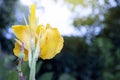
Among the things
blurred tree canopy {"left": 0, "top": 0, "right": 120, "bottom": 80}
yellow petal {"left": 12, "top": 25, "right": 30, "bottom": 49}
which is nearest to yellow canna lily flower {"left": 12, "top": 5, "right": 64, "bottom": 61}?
yellow petal {"left": 12, "top": 25, "right": 30, "bottom": 49}

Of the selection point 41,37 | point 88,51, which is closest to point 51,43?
point 41,37

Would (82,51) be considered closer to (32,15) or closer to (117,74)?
(117,74)

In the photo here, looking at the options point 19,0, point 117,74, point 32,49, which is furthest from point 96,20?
point 32,49

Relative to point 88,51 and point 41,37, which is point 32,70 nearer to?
point 41,37

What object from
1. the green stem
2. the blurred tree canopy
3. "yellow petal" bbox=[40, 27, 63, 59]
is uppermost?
"yellow petal" bbox=[40, 27, 63, 59]

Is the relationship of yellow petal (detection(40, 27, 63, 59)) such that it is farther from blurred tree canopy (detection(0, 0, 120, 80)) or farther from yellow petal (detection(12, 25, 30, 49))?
blurred tree canopy (detection(0, 0, 120, 80))

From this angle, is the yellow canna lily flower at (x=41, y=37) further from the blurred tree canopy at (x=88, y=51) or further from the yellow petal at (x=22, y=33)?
the blurred tree canopy at (x=88, y=51)

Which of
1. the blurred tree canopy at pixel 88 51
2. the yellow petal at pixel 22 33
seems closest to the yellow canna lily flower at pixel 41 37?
the yellow petal at pixel 22 33
